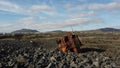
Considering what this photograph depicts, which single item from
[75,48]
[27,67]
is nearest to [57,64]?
[27,67]

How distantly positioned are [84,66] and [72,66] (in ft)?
3.18

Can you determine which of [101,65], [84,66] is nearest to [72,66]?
[84,66]

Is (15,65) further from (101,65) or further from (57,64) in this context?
(101,65)

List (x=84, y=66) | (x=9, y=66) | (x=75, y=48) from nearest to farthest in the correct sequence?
(x=9, y=66), (x=84, y=66), (x=75, y=48)

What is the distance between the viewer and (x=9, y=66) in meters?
20.4

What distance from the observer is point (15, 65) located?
66.9ft

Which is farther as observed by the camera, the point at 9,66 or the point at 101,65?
A: the point at 101,65

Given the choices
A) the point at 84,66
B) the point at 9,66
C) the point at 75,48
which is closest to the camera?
the point at 9,66

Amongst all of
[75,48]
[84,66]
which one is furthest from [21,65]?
[75,48]

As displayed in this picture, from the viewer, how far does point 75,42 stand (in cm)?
3456

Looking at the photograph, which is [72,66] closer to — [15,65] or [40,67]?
[40,67]

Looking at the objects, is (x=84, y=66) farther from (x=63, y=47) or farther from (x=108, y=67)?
(x=63, y=47)

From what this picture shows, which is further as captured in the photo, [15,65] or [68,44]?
[68,44]

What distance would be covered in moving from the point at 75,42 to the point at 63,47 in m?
1.80
